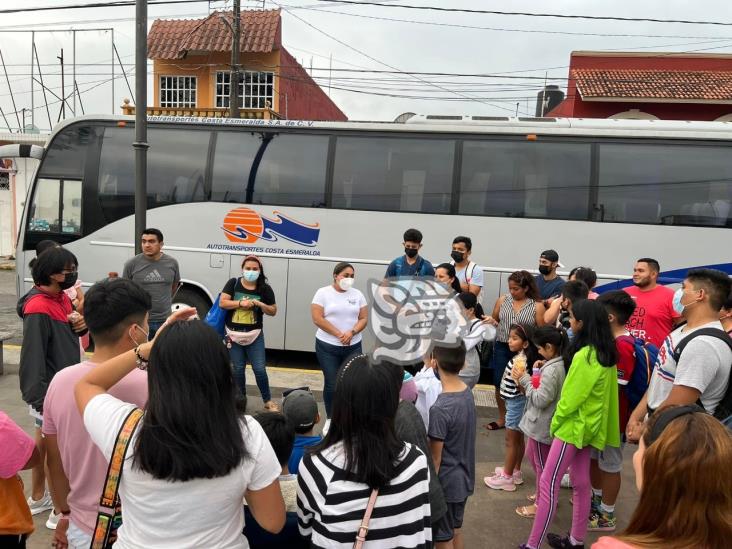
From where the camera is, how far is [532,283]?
5.00 m

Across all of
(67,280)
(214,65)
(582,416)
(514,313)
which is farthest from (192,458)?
(214,65)

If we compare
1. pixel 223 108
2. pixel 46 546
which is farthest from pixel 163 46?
pixel 46 546

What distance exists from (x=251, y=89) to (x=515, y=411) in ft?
60.0

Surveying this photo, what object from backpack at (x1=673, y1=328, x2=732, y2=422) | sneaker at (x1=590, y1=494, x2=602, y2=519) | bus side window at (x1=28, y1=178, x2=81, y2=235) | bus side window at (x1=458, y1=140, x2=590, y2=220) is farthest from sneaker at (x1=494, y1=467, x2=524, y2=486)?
bus side window at (x1=28, y1=178, x2=81, y2=235)

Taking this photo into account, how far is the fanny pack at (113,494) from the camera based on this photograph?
5.33 feet

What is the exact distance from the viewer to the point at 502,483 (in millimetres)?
4059

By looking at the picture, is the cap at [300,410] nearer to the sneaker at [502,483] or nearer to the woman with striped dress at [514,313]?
the sneaker at [502,483]

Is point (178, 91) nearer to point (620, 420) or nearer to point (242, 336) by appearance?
point (242, 336)

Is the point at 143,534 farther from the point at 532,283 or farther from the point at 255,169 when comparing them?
the point at 255,169

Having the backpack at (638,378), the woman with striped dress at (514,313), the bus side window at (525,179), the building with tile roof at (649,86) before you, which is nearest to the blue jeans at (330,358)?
the woman with striped dress at (514,313)

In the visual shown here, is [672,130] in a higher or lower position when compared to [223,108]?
lower

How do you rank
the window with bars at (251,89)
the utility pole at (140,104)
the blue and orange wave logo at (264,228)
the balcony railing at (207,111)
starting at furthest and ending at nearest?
the window with bars at (251,89)
the balcony railing at (207,111)
the blue and orange wave logo at (264,228)
the utility pole at (140,104)

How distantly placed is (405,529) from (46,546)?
2.68m

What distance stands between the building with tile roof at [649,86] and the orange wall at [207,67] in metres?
10.9
